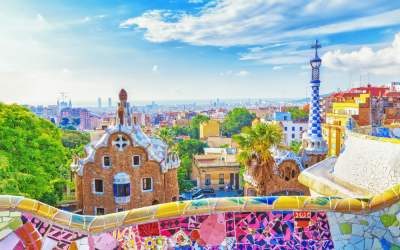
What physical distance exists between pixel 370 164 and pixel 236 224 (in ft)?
14.3

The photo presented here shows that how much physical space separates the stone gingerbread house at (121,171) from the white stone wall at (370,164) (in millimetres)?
12749

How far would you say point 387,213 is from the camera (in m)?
4.29

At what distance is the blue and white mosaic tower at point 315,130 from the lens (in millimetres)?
20516

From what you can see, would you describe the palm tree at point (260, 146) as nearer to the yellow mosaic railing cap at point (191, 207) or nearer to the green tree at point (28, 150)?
the green tree at point (28, 150)

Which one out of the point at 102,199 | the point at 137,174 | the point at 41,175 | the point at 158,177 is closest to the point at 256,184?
the point at 158,177

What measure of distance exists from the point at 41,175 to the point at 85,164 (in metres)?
2.45

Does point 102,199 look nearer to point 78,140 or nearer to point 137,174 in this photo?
point 137,174

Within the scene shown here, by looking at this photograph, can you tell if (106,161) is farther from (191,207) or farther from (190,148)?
(190,148)

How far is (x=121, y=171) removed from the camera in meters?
18.5

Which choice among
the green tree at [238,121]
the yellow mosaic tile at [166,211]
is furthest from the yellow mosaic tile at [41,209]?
the green tree at [238,121]

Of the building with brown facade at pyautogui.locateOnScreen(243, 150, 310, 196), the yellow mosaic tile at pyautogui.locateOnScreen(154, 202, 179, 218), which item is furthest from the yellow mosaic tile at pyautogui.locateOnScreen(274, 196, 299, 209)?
the building with brown facade at pyautogui.locateOnScreen(243, 150, 310, 196)

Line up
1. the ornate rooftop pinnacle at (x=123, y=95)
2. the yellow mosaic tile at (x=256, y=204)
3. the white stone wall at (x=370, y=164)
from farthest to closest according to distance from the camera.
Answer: the ornate rooftop pinnacle at (x=123, y=95)
the white stone wall at (x=370, y=164)
the yellow mosaic tile at (x=256, y=204)

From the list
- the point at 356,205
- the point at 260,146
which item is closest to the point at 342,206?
the point at 356,205

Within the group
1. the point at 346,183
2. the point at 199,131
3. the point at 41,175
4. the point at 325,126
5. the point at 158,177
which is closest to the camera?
the point at 346,183
